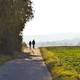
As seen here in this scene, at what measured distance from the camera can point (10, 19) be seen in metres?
28.0

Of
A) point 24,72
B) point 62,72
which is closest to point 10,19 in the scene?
point 24,72

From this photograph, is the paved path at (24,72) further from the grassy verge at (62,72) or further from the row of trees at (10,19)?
Answer: the row of trees at (10,19)

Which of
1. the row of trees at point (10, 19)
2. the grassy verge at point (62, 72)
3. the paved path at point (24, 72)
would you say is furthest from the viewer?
the row of trees at point (10, 19)

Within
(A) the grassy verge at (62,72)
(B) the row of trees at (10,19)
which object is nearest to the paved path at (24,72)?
(A) the grassy verge at (62,72)

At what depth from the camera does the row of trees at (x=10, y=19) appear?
26.1 metres

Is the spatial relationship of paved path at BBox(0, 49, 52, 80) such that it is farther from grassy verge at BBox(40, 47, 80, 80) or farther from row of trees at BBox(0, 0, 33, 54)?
row of trees at BBox(0, 0, 33, 54)

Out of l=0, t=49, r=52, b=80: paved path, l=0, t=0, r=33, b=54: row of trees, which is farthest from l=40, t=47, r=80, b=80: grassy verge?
l=0, t=0, r=33, b=54: row of trees

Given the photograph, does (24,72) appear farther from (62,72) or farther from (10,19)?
(10,19)

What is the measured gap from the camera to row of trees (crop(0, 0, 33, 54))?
26.1 meters

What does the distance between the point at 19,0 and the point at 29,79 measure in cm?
1977

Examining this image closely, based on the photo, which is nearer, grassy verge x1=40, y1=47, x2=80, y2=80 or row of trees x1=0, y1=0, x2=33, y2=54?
grassy verge x1=40, y1=47, x2=80, y2=80

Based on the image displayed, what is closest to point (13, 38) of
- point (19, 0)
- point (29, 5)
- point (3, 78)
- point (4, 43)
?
point (4, 43)

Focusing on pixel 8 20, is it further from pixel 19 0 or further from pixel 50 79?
pixel 50 79

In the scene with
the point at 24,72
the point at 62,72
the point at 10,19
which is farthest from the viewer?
the point at 10,19
